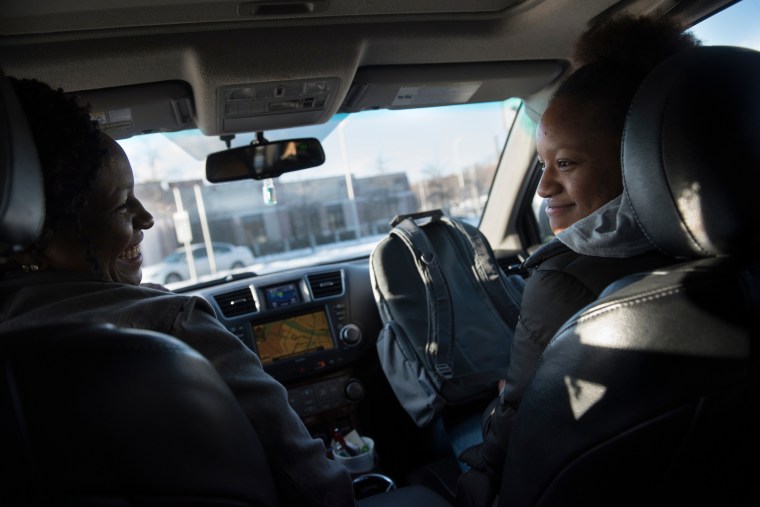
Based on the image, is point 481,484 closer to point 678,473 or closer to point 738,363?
point 678,473

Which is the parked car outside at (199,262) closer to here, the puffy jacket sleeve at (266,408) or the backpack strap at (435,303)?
the backpack strap at (435,303)

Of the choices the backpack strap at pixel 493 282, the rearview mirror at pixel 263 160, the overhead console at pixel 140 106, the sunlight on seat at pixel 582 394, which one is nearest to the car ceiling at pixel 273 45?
the overhead console at pixel 140 106

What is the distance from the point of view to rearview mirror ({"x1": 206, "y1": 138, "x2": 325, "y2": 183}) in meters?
2.69

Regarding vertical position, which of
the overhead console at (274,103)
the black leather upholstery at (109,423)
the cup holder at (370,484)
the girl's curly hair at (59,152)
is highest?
the overhead console at (274,103)

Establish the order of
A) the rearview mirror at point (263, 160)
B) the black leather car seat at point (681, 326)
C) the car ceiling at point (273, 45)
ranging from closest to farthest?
1. the black leather car seat at point (681, 326)
2. the car ceiling at point (273, 45)
3. the rearview mirror at point (263, 160)

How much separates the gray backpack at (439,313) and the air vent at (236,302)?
70 cm

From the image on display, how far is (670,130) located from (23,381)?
112 cm

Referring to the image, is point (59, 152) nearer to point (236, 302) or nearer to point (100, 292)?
point (100, 292)

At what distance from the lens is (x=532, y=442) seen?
3.84ft

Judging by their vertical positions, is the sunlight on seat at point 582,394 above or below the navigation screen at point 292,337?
above

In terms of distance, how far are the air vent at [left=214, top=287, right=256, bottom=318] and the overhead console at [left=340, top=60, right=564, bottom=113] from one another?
1.15 metres

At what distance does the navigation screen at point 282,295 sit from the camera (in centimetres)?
297

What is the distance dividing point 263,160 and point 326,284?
803 millimetres

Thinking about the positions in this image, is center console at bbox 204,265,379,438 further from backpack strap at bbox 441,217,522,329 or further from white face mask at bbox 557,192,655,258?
white face mask at bbox 557,192,655,258
